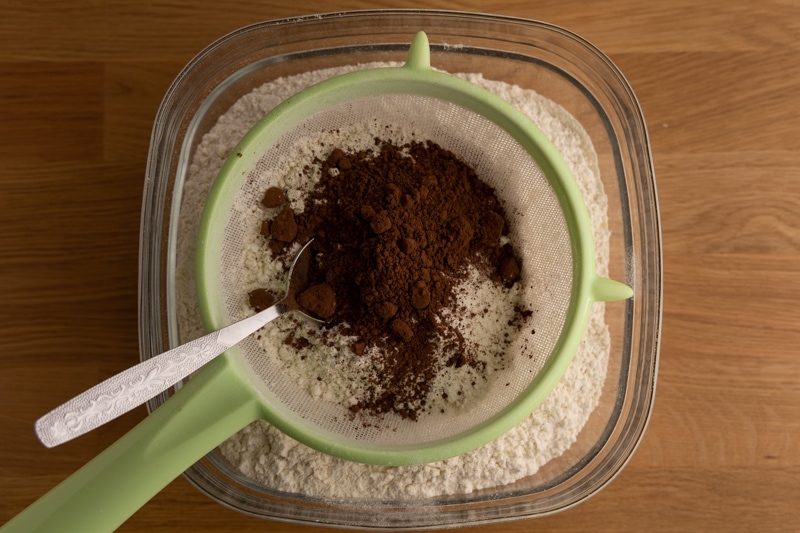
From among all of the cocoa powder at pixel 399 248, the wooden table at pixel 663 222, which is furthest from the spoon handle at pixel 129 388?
the wooden table at pixel 663 222

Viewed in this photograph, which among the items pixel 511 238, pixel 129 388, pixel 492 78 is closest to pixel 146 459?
pixel 129 388

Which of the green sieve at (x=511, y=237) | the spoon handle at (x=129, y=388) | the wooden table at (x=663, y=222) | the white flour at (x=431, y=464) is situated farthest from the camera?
the wooden table at (x=663, y=222)

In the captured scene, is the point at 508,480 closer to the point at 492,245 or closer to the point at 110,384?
the point at 492,245

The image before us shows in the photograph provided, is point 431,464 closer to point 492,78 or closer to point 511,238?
point 511,238

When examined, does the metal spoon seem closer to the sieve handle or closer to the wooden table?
the sieve handle

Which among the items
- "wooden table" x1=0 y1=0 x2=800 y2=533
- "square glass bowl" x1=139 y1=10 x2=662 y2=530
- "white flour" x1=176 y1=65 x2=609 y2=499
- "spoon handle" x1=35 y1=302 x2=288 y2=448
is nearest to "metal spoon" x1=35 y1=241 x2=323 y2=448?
"spoon handle" x1=35 y1=302 x2=288 y2=448

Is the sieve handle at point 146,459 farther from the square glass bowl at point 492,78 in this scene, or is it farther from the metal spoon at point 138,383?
the square glass bowl at point 492,78
